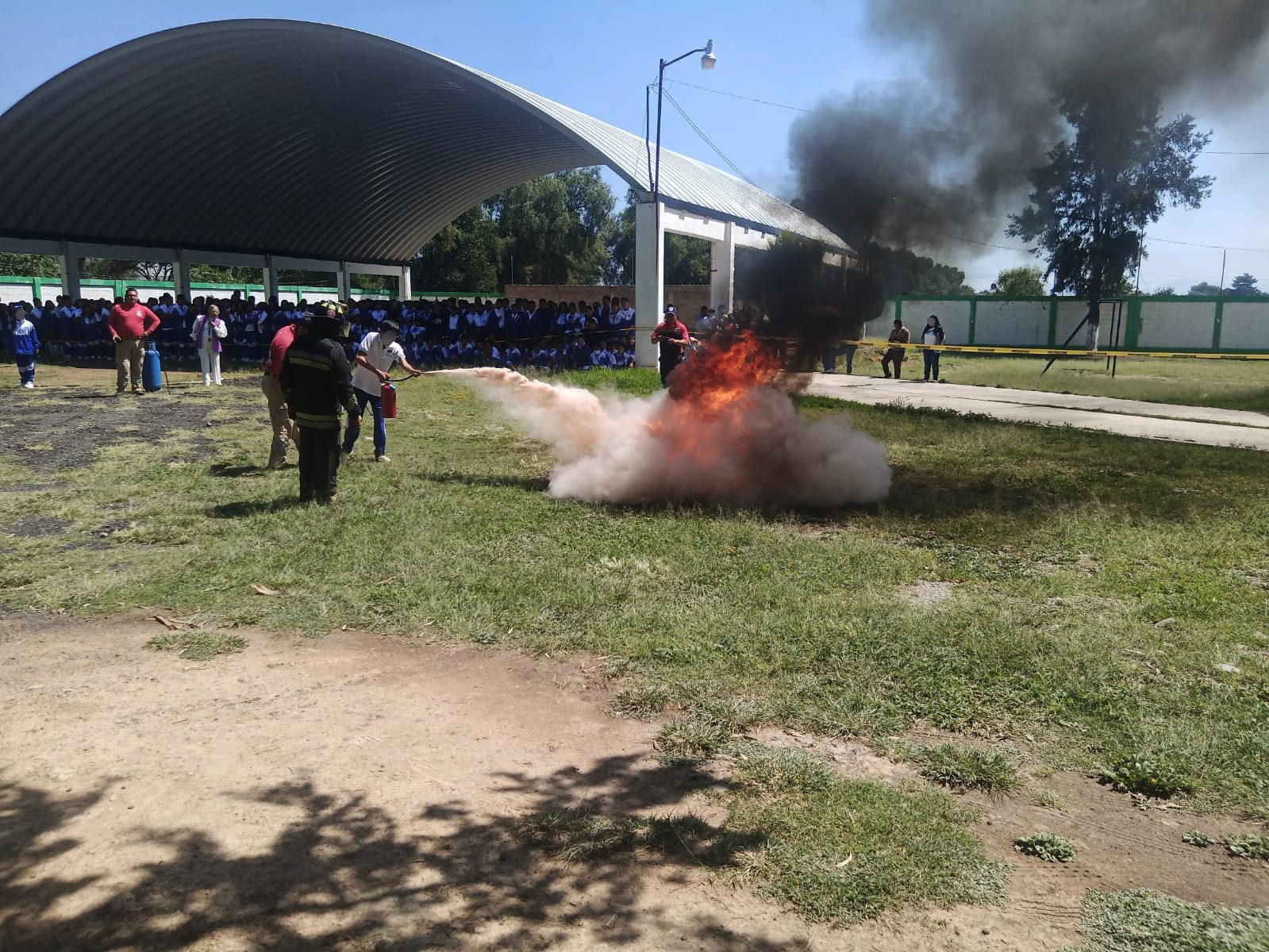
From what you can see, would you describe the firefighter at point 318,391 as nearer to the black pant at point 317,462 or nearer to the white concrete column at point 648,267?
the black pant at point 317,462

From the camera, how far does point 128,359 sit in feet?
59.0

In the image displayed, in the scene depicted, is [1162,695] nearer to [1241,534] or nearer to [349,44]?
[1241,534]

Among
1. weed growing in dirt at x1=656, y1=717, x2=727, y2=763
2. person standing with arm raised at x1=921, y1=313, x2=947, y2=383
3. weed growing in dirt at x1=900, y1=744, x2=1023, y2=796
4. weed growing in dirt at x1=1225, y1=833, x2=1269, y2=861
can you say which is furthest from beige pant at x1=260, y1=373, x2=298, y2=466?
person standing with arm raised at x1=921, y1=313, x2=947, y2=383

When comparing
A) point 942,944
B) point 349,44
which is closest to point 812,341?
point 942,944

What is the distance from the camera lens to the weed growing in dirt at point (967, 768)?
405 centimetres

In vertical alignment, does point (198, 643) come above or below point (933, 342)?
below

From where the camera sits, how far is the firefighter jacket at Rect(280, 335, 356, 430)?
8.55 m

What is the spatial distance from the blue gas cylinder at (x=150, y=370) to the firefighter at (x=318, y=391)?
1169cm

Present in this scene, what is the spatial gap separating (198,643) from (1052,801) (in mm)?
4973

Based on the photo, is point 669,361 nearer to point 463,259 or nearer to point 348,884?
point 348,884

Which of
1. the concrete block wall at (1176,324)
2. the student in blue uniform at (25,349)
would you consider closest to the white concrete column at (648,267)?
the student in blue uniform at (25,349)

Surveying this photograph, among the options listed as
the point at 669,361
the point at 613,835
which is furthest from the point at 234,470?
the point at 613,835

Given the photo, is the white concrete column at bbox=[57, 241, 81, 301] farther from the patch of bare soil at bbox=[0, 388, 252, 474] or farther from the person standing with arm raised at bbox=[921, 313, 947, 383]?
the person standing with arm raised at bbox=[921, 313, 947, 383]

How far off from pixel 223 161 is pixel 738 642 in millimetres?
30108
